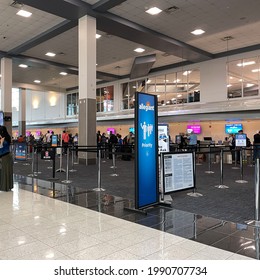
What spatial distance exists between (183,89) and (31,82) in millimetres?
12849

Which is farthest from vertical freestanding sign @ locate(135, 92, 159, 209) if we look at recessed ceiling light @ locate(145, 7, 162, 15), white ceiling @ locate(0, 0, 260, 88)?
recessed ceiling light @ locate(145, 7, 162, 15)

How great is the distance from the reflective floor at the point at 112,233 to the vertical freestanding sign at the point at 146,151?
0.92 ft

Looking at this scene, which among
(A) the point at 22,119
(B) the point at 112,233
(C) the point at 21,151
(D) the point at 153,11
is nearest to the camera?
(B) the point at 112,233

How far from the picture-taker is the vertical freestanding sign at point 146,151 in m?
4.32

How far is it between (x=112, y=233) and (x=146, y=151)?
1.50 meters

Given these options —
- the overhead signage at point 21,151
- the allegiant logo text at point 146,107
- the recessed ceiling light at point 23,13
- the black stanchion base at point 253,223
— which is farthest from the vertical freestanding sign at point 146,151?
the recessed ceiling light at point 23,13

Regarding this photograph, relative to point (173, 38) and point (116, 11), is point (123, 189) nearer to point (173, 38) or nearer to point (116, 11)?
point (116, 11)

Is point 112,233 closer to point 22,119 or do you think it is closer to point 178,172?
point 178,172

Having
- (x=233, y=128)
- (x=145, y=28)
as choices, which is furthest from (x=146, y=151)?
(x=233, y=128)

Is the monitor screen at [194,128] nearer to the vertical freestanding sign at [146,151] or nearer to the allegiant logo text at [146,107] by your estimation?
the vertical freestanding sign at [146,151]

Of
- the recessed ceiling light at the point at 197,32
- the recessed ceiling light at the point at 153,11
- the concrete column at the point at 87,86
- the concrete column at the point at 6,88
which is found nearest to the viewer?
the recessed ceiling light at the point at 153,11

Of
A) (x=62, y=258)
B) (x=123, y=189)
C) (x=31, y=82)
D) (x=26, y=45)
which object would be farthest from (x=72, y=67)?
(x=62, y=258)

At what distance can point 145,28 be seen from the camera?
1121 cm

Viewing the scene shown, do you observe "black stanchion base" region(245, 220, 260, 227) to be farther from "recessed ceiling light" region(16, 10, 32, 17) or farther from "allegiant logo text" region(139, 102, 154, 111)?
"recessed ceiling light" region(16, 10, 32, 17)
